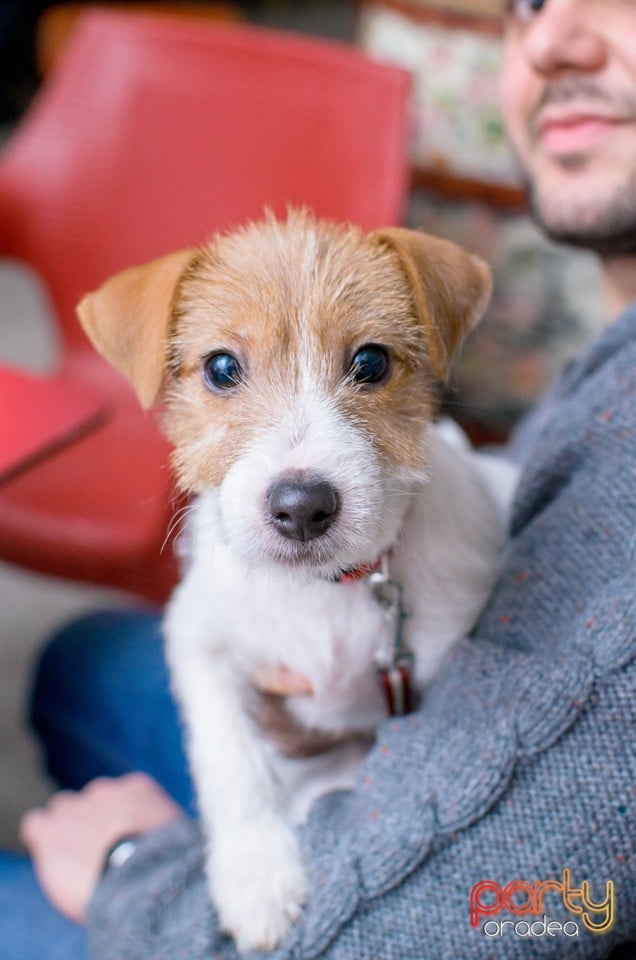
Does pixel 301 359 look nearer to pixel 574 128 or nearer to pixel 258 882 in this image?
pixel 258 882

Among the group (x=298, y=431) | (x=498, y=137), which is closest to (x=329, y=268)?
(x=298, y=431)

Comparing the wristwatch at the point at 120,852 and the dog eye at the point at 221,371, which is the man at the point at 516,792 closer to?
the wristwatch at the point at 120,852

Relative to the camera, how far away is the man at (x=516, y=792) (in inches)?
41.3

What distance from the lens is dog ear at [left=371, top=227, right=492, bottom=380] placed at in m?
1.35

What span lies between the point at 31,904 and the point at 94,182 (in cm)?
243

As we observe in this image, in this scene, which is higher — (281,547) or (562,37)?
(562,37)

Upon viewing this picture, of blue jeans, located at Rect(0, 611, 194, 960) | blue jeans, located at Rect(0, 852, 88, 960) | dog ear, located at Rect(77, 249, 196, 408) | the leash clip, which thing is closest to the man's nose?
dog ear, located at Rect(77, 249, 196, 408)

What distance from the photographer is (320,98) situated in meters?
2.97

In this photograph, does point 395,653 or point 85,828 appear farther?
point 85,828

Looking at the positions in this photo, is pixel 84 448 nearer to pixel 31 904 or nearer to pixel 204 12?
pixel 31 904

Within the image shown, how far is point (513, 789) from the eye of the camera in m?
1.08

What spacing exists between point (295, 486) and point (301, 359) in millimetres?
242

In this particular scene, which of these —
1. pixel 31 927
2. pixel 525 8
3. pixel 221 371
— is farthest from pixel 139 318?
pixel 525 8
